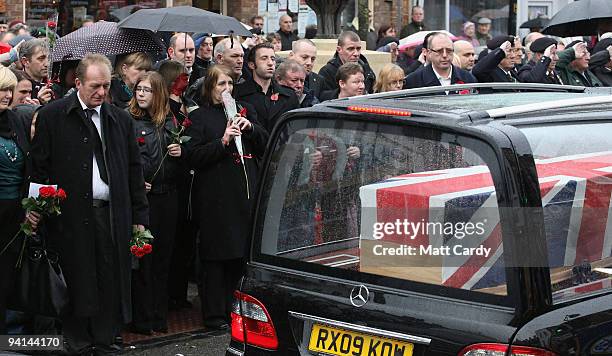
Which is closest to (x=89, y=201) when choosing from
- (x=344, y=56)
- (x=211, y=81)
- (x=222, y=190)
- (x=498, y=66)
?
(x=222, y=190)

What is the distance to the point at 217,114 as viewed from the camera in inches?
352

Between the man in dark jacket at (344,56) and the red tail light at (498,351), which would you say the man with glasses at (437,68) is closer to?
the man in dark jacket at (344,56)

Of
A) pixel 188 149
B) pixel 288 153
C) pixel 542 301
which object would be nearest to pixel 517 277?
pixel 542 301

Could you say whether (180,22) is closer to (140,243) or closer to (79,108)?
(79,108)

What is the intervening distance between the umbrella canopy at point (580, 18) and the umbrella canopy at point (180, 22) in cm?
503

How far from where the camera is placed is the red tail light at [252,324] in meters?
5.30

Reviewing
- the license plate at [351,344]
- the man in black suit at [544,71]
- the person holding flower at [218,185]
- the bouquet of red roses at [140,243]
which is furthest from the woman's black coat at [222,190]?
the man in black suit at [544,71]

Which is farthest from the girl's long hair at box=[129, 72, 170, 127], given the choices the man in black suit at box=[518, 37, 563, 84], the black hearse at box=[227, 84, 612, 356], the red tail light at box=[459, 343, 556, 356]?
the man in black suit at box=[518, 37, 563, 84]

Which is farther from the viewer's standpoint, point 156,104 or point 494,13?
point 494,13

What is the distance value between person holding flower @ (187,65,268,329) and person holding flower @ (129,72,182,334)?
160 mm

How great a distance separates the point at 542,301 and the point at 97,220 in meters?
3.72

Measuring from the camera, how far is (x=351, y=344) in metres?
4.96

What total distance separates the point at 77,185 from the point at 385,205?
3.02m

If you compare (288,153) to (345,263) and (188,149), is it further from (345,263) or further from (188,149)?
(188,149)
